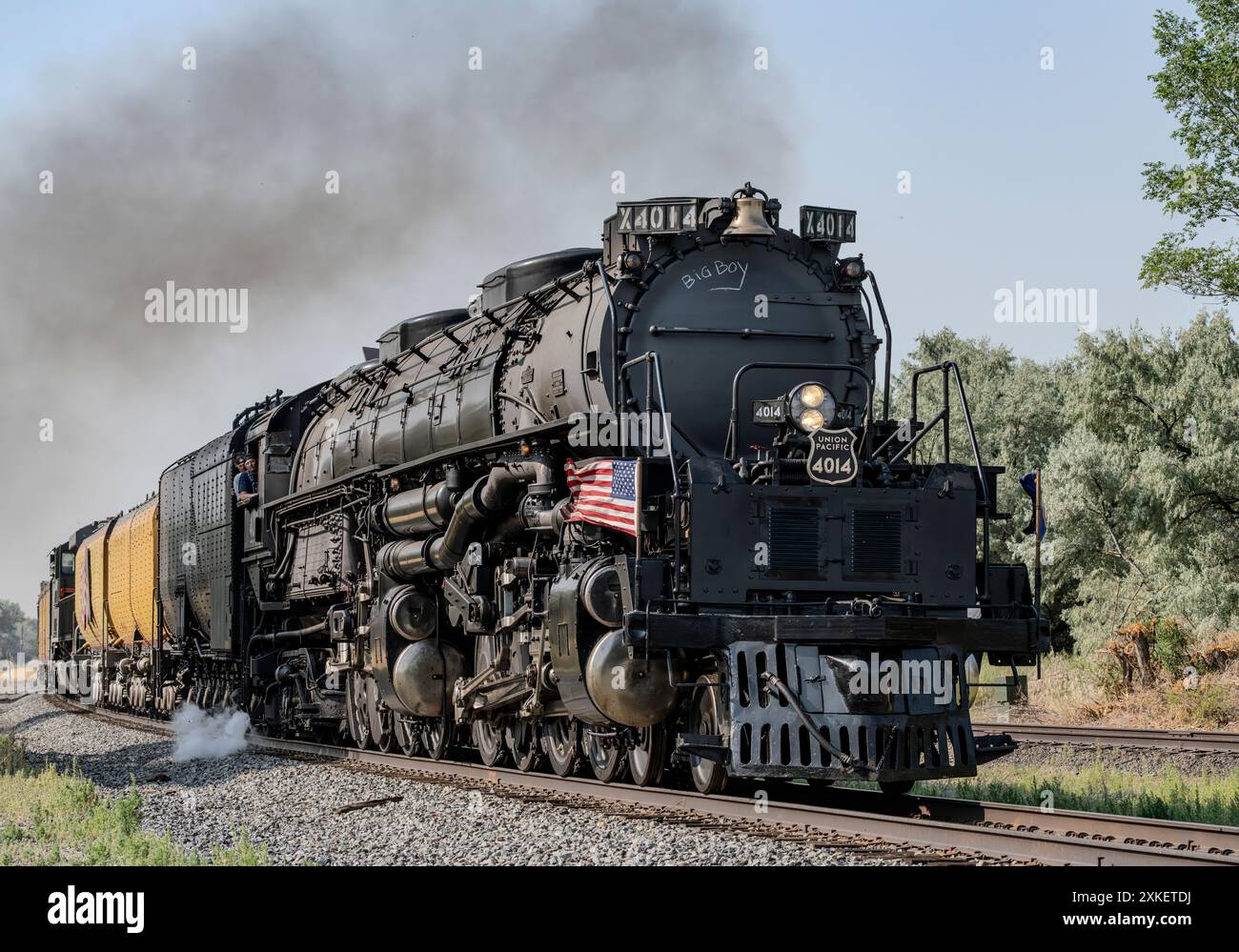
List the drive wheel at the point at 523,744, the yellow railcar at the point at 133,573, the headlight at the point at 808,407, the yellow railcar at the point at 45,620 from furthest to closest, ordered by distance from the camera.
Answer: the yellow railcar at the point at 45,620 → the yellow railcar at the point at 133,573 → the drive wheel at the point at 523,744 → the headlight at the point at 808,407

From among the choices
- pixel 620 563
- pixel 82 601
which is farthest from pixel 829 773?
pixel 82 601

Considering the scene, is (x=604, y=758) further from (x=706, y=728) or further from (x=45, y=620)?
(x=45, y=620)

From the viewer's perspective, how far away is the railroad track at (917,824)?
7660 millimetres

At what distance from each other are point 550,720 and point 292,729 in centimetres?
848

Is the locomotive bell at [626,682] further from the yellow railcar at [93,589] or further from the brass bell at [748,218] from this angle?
the yellow railcar at [93,589]

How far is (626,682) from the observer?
10195 millimetres

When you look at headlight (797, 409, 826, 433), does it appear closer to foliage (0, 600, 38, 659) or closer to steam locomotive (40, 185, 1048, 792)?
steam locomotive (40, 185, 1048, 792)

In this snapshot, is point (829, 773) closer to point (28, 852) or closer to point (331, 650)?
point (28, 852)

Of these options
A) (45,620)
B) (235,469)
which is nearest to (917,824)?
(235,469)

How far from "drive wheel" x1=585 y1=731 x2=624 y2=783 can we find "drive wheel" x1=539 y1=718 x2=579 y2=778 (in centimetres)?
23

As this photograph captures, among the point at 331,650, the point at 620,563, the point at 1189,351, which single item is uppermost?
the point at 1189,351

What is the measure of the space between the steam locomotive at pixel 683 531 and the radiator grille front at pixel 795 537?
20mm

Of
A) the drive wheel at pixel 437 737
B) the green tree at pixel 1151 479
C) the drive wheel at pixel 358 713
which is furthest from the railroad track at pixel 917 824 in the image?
the green tree at pixel 1151 479
